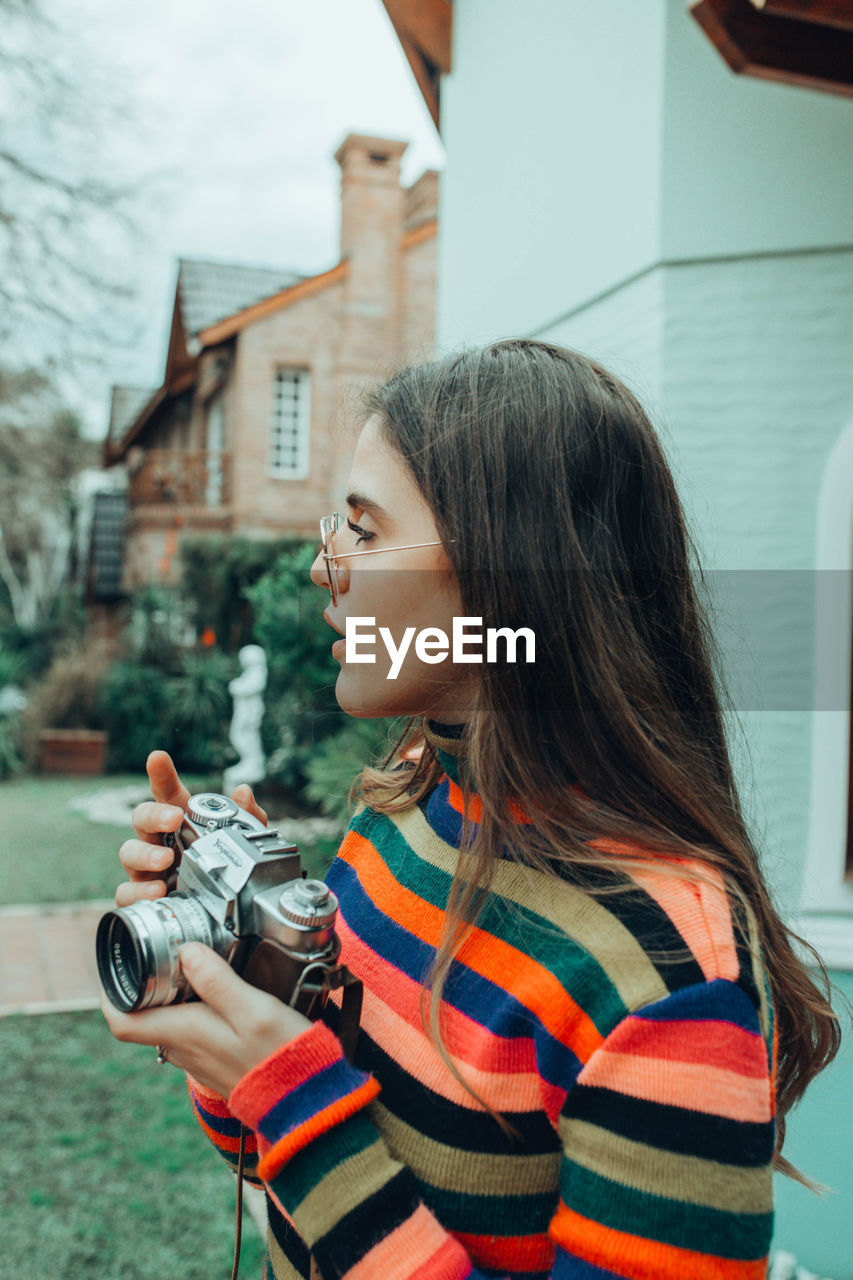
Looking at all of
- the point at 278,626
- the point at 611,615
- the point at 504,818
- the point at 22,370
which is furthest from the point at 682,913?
the point at 22,370

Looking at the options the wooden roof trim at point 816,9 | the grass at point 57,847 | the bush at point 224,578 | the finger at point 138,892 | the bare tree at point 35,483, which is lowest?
the grass at point 57,847

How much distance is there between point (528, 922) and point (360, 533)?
50 cm

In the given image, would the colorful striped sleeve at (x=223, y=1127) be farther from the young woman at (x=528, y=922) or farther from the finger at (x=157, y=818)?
the finger at (x=157, y=818)

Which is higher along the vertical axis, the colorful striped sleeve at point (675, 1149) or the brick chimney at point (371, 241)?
the brick chimney at point (371, 241)

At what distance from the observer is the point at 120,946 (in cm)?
111

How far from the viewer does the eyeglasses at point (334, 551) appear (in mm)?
1152

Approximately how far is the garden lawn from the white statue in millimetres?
4265

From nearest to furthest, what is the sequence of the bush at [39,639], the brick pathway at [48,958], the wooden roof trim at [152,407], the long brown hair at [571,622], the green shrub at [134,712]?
1. the long brown hair at [571,622]
2. the brick pathway at [48,958]
3. the green shrub at [134,712]
4. the bush at [39,639]
5. the wooden roof trim at [152,407]

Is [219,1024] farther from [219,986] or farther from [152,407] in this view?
[152,407]

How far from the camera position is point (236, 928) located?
105cm

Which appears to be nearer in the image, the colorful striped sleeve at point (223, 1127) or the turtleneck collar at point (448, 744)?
the turtleneck collar at point (448, 744)

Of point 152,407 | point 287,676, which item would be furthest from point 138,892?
point 152,407

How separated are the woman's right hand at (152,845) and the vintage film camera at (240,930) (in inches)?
Answer: 2.3

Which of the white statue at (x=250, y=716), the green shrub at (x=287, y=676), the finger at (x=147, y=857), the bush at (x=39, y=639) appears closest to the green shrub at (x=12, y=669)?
the bush at (x=39, y=639)
